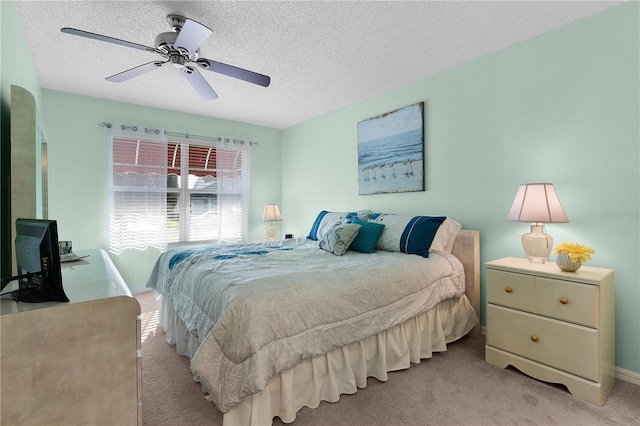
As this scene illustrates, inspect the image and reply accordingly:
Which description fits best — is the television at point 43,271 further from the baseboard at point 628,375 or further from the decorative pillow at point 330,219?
the baseboard at point 628,375

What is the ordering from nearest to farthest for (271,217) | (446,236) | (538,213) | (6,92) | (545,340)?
1. (6,92)
2. (545,340)
3. (538,213)
4. (446,236)
5. (271,217)

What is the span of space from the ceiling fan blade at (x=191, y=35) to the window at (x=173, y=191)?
2515mm

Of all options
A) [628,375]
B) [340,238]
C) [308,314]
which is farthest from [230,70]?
[628,375]

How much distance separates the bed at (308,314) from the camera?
4.87ft

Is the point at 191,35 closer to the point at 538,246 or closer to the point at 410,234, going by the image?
the point at 410,234

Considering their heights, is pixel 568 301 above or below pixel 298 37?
below

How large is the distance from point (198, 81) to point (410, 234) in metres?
2.15

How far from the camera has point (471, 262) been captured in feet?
8.76

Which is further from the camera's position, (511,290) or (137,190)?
(137,190)

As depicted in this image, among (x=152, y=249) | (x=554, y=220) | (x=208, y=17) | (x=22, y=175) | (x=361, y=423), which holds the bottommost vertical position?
(x=361, y=423)

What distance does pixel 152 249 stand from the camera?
416cm

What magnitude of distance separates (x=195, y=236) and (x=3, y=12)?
10.5 ft

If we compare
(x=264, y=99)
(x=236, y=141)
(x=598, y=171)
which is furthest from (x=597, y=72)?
(x=236, y=141)

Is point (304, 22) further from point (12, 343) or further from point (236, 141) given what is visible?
point (236, 141)
